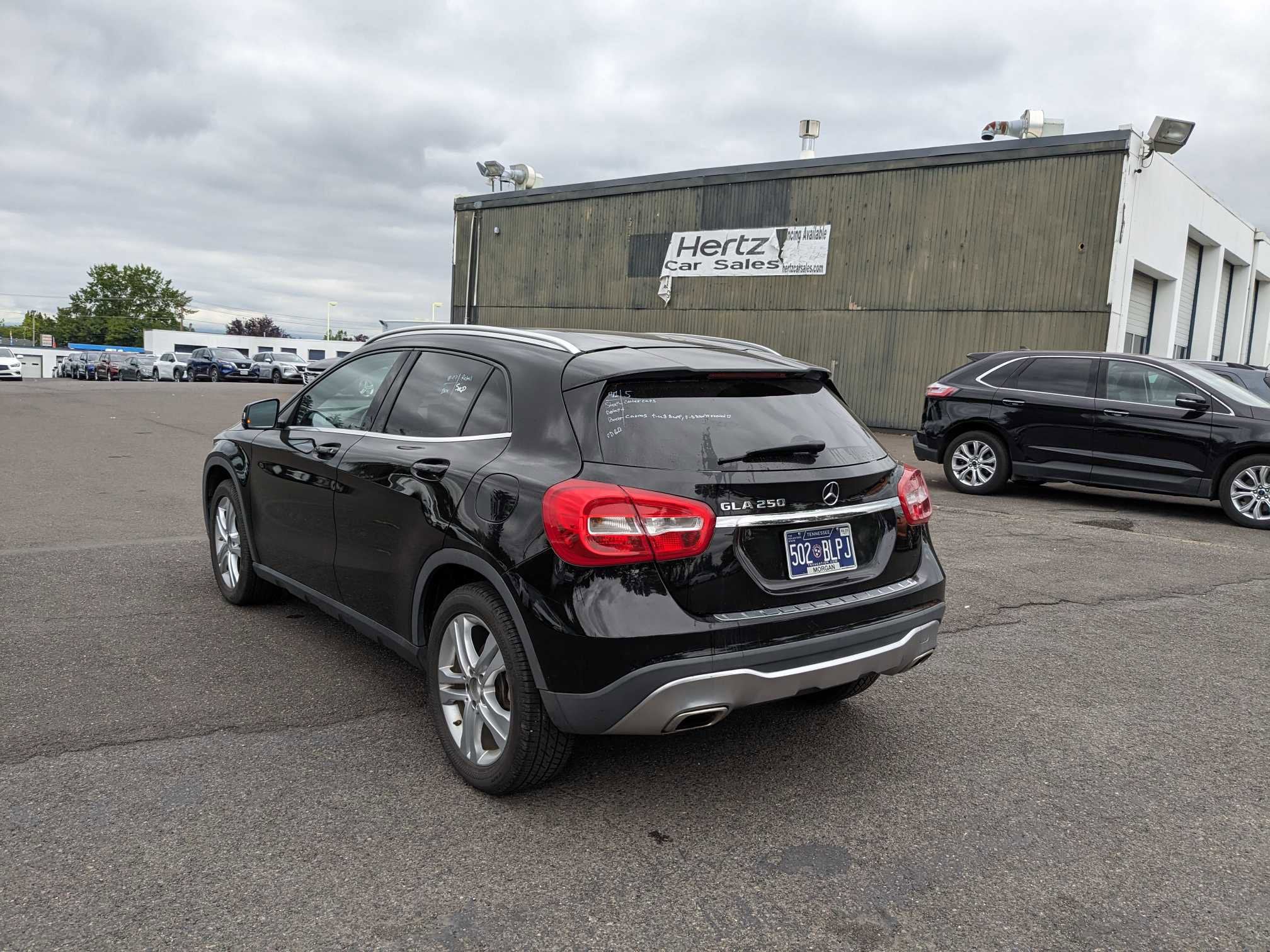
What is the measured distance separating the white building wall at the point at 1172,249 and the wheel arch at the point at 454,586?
60.1 ft

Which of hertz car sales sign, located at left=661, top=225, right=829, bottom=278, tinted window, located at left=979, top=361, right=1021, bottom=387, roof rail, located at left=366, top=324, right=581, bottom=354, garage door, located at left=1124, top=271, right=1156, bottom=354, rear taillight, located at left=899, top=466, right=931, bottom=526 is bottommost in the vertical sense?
rear taillight, located at left=899, top=466, right=931, bottom=526

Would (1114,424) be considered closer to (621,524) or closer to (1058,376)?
(1058,376)

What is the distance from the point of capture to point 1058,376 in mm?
10859

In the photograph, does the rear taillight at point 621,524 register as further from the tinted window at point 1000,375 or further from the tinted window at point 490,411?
the tinted window at point 1000,375

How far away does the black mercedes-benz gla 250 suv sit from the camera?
9.98ft

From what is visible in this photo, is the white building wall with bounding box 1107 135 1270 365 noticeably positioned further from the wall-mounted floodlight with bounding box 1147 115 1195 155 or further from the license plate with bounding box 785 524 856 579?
the license plate with bounding box 785 524 856 579

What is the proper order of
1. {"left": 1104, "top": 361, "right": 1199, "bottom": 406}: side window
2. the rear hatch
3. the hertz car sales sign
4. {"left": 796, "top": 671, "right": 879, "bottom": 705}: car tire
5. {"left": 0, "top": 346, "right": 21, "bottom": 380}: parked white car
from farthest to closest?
{"left": 0, "top": 346, "right": 21, "bottom": 380}: parked white car → the hertz car sales sign → {"left": 1104, "top": 361, "right": 1199, "bottom": 406}: side window → {"left": 796, "top": 671, "right": 879, "bottom": 705}: car tire → the rear hatch

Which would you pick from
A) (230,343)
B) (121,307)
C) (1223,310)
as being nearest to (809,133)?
(1223,310)

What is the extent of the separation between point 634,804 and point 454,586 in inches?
39.2

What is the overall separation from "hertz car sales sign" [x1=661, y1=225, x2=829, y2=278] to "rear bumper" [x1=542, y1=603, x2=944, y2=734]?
67.0 feet

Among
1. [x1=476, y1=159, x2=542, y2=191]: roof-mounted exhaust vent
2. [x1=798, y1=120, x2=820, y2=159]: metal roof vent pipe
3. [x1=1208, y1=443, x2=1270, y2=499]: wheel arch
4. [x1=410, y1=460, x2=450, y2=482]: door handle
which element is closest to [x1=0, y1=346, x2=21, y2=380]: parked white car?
[x1=476, y1=159, x2=542, y2=191]: roof-mounted exhaust vent

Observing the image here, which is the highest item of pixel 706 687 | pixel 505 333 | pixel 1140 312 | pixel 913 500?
pixel 1140 312

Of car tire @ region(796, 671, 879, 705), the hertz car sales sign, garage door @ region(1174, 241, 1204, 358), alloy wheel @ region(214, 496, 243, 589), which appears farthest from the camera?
garage door @ region(1174, 241, 1204, 358)

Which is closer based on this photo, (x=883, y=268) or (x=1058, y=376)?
(x=1058, y=376)
